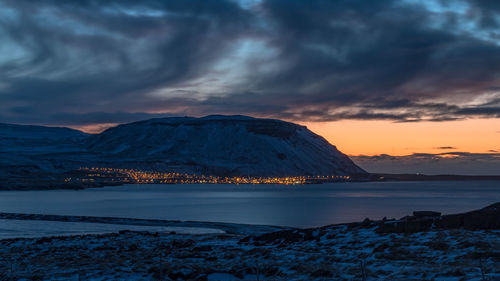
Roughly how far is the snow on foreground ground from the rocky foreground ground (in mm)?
46

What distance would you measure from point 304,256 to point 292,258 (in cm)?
74

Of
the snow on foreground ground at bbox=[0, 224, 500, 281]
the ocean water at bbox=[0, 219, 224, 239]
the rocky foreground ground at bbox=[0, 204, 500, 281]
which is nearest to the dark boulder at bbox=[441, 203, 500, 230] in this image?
the rocky foreground ground at bbox=[0, 204, 500, 281]

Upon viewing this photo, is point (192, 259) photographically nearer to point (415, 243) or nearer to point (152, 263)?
point (152, 263)

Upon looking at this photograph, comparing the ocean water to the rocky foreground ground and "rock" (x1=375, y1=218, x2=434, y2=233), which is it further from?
"rock" (x1=375, y1=218, x2=434, y2=233)

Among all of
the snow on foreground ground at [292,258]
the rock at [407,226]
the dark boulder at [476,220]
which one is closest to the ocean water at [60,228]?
the snow on foreground ground at [292,258]

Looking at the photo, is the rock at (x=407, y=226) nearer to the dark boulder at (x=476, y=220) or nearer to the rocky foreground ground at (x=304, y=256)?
the rocky foreground ground at (x=304, y=256)

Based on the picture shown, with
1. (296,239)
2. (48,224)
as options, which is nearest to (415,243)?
(296,239)

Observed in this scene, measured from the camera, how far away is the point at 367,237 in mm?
30953

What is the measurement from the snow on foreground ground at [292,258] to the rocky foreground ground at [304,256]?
46 mm

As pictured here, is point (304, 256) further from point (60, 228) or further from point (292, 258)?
point (60, 228)

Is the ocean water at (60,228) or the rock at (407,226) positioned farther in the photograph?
the ocean water at (60,228)

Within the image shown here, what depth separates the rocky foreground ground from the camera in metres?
21.6

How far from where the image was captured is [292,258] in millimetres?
26359

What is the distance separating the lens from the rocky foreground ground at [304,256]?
2156 cm
